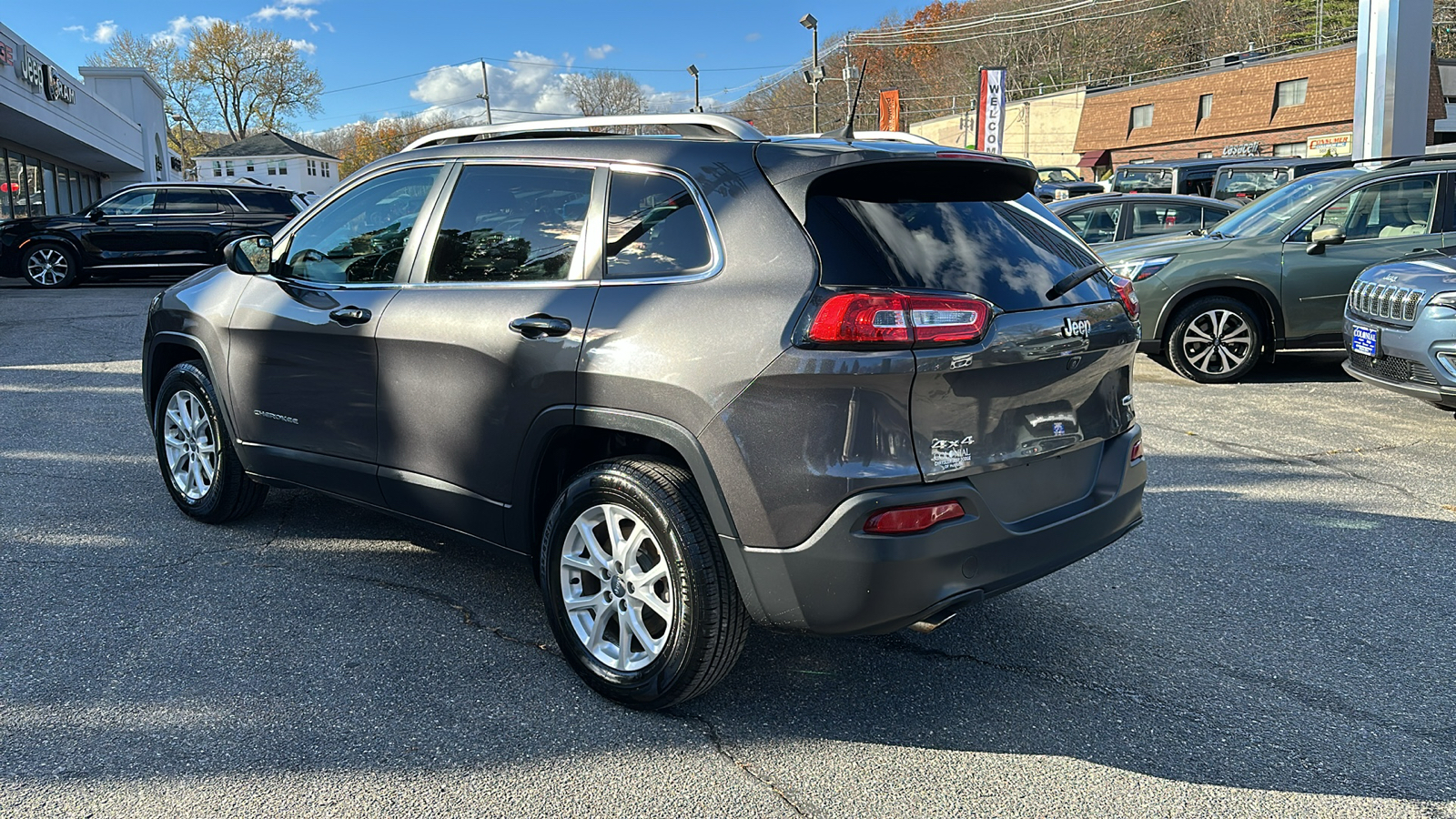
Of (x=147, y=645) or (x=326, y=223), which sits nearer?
(x=147, y=645)

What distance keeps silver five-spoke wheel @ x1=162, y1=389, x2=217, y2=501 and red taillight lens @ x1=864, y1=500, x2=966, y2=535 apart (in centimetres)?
341

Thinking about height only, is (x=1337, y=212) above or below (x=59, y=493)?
above

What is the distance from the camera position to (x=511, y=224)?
146 inches

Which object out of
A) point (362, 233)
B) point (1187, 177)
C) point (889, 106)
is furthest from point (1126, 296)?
point (889, 106)

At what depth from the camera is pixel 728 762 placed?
3.03m

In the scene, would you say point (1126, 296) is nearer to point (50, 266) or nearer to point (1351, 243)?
point (1351, 243)

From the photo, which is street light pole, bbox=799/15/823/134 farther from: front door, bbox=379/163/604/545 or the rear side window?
front door, bbox=379/163/604/545

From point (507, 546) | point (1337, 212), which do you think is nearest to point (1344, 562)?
point (507, 546)

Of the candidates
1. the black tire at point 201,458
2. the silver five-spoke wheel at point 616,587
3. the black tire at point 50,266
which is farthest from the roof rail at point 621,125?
the black tire at point 50,266

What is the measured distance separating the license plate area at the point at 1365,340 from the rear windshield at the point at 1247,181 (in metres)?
12.8

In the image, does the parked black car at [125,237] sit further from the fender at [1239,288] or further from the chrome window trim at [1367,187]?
the chrome window trim at [1367,187]

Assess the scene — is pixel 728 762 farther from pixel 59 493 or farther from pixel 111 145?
pixel 111 145

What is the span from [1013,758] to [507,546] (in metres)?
1.73

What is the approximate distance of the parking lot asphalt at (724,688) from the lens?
2867 millimetres
